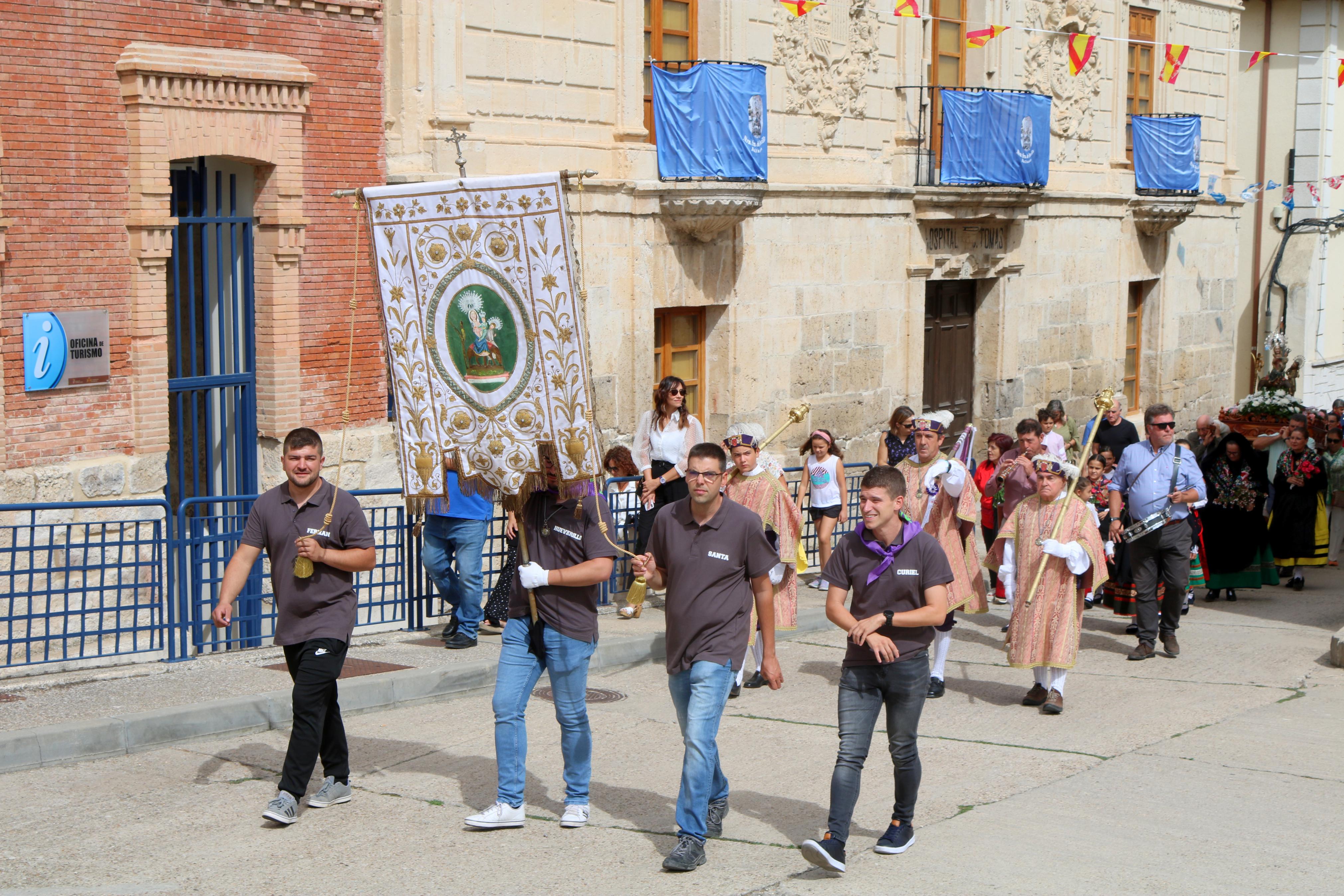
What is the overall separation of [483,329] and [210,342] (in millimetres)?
6249

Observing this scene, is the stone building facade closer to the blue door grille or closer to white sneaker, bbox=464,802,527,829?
the blue door grille

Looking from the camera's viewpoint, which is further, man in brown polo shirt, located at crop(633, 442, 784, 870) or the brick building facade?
the brick building facade

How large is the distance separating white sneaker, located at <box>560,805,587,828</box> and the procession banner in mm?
1416

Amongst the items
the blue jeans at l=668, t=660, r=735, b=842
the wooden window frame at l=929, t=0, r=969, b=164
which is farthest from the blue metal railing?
the wooden window frame at l=929, t=0, r=969, b=164

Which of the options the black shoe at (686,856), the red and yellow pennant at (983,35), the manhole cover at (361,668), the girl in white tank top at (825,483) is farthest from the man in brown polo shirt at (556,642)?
the red and yellow pennant at (983,35)

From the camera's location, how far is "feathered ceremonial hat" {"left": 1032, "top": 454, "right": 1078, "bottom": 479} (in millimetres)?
9602

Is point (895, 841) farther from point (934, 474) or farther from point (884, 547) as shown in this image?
point (934, 474)

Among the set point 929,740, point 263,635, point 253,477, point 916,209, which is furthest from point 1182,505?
point 916,209

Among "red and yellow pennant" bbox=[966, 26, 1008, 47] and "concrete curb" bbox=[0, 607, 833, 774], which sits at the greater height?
"red and yellow pennant" bbox=[966, 26, 1008, 47]

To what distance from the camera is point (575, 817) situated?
7.02 metres

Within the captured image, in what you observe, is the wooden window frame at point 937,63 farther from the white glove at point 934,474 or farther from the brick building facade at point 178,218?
the white glove at point 934,474

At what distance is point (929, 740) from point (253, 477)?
270 inches

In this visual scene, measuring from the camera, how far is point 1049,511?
972 cm

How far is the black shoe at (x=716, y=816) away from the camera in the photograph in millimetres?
6926
